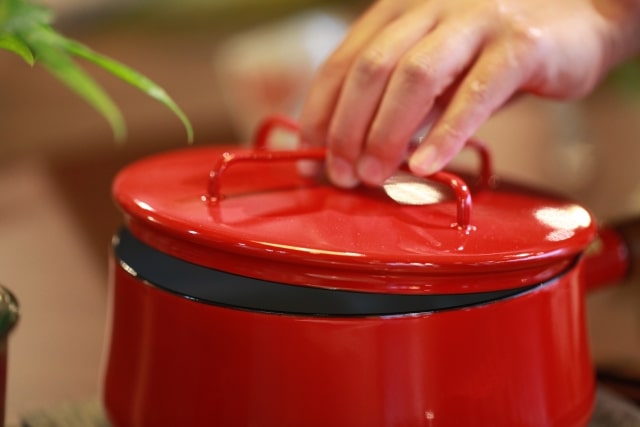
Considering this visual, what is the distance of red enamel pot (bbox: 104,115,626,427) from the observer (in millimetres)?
461

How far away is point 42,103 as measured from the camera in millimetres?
1965

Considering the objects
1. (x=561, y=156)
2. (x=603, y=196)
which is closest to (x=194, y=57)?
(x=561, y=156)

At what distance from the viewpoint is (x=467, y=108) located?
57cm

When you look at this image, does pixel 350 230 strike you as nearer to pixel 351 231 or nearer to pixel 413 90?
pixel 351 231

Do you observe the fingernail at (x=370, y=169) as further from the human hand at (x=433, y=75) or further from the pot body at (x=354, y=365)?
the pot body at (x=354, y=365)

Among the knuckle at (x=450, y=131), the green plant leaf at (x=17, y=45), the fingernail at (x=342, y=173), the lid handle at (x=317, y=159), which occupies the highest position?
the green plant leaf at (x=17, y=45)

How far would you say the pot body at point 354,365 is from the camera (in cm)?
47

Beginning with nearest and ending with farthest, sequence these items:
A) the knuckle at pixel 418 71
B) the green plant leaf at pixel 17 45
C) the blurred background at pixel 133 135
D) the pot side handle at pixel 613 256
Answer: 1. the green plant leaf at pixel 17 45
2. the knuckle at pixel 418 71
3. the pot side handle at pixel 613 256
4. the blurred background at pixel 133 135

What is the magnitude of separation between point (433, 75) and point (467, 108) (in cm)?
4

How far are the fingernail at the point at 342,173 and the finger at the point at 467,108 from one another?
0.15ft

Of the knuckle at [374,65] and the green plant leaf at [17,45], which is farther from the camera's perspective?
the knuckle at [374,65]

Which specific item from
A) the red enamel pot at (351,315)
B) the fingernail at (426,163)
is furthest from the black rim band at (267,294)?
the fingernail at (426,163)

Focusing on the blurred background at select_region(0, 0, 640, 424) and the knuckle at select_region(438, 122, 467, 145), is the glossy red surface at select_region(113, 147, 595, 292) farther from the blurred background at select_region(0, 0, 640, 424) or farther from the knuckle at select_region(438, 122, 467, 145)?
the blurred background at select_region(0, 0, 640, 424)

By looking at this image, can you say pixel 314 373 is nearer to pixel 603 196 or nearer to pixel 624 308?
pixel 624 308
